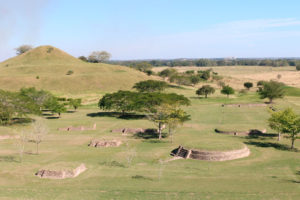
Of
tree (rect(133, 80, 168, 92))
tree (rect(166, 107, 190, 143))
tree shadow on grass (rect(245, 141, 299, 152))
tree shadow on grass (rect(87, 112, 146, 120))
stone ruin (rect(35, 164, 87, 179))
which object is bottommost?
tree shadow on grass (rect(245, 141, 299, 152))

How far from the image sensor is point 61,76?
152m

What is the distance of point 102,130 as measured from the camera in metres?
62.1

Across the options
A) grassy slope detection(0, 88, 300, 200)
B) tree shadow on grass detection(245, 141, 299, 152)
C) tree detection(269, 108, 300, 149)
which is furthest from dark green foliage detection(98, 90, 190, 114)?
tree detection(269, 108, 300, 149)

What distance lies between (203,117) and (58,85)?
8549 cm

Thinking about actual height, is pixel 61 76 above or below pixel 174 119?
above

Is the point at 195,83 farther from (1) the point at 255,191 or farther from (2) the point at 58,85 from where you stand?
(1) the point at 255,191

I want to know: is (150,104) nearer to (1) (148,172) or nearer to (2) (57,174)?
(1) (148,172)

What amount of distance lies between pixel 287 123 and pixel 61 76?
12509cm

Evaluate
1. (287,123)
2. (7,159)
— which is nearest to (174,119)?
(287,123)

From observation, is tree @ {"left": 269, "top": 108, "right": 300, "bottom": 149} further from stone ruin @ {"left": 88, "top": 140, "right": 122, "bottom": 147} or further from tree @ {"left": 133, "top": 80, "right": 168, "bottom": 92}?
tree @ {"left": 133, "top": 80, "right": 168, "bottom": 92}

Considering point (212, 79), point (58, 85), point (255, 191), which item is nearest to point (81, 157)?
point (255, 191)

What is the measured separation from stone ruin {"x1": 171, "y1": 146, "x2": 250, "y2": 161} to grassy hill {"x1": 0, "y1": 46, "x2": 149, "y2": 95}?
95.8 metres

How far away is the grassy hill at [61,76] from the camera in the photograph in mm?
137625

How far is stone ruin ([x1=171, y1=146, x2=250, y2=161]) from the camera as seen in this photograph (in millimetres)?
41062
